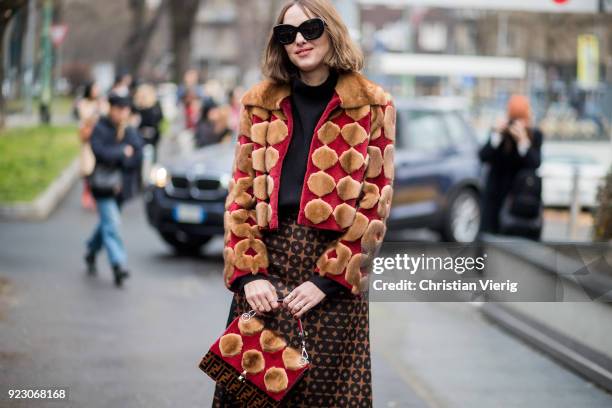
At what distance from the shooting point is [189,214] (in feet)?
40.4

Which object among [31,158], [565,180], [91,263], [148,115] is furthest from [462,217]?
[31,158]

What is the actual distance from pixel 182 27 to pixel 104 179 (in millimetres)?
26647

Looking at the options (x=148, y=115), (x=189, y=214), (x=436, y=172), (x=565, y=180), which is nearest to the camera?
(x=189, y=214)

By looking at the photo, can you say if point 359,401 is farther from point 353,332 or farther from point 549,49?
point 549,49

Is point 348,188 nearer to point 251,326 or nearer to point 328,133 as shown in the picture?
point 328,133

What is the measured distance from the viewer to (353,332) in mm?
3775

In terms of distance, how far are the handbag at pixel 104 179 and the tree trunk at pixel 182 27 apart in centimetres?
2648

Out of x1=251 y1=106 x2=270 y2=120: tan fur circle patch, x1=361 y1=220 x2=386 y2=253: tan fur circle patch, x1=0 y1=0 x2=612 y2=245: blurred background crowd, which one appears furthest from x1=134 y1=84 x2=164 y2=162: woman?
x1=361 y1=220 x2=386 y2=253: tan fur circle patch

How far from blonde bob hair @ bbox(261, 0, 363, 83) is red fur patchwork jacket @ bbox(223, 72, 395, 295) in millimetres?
60

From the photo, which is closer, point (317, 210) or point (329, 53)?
point (317, 210)

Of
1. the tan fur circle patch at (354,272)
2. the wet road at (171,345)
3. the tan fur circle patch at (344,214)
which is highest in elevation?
the tan fur circle patch at (344,214)

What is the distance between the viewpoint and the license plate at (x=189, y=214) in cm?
1224

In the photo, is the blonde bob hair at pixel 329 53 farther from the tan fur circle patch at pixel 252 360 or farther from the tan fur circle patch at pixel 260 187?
the tan fur circle patch at pixel 252 360

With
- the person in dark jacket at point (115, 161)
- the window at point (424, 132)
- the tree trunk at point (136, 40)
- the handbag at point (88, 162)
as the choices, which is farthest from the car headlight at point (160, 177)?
the tree trunk at point (136, 40)
